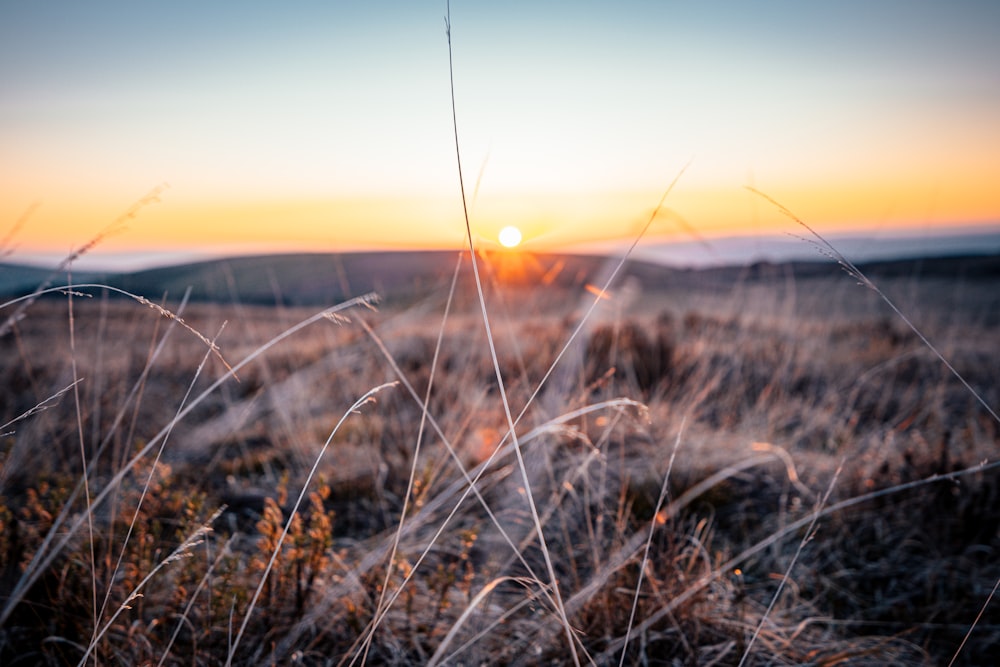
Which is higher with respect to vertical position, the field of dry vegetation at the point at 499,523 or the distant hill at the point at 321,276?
the distant hill at the point at 321,276

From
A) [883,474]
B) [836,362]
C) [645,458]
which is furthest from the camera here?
[836,362]

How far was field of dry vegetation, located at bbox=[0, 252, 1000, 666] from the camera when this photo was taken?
63.1 inches

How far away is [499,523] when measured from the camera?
242cm

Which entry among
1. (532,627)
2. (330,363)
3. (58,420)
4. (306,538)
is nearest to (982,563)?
(532,627)

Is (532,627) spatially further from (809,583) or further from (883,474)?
(883,474)

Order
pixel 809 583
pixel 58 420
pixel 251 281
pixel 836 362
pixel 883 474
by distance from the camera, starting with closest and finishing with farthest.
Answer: pixel 809 583, pixel 883 474, pixel 58 420, pixel 251 281, pixel 836 362

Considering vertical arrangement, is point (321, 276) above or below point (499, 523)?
above

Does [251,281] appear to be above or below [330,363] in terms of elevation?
above

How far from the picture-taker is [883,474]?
271 cm

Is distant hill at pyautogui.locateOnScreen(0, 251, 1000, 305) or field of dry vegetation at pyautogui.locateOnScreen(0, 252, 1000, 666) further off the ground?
distant hill at pyautogui.locateOnScreen(0, 251, 1000, 305)

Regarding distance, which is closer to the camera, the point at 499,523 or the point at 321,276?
the point at 499,523

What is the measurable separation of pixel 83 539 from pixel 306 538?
0.83m

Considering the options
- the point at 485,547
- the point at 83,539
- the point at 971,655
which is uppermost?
the point at 83,539

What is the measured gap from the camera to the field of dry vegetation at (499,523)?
5.26 feet
